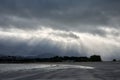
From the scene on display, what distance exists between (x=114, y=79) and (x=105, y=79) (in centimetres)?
113

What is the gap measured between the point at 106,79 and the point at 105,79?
127mm

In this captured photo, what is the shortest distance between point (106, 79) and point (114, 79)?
1003 millimetres

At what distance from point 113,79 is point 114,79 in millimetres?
152

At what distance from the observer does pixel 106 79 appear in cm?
3762

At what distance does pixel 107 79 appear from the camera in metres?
37.6

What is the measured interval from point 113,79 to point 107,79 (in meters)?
0.75

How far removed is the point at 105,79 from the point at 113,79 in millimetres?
1002

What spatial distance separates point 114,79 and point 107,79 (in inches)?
34.6

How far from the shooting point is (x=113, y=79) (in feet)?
123

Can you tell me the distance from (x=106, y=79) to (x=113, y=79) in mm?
877

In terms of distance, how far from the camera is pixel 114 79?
3750 centimetres

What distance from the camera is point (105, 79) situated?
3762cm
